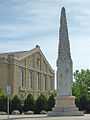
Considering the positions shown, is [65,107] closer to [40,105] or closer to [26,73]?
[40,105]

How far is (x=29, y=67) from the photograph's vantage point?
89.4m

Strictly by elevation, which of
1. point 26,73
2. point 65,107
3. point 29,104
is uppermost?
point 26,73

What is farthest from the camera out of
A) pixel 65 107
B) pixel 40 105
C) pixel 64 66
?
pixel 40 105

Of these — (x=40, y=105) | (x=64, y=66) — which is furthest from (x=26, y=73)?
(x=64, y=66)

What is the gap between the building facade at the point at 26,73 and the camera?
80750 mm

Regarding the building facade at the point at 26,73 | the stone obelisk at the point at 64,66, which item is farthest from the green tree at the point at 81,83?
the stone obelisk at the point at 64,66

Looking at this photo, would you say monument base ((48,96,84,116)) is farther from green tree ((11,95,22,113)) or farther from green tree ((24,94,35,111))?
green tree ((24,94,35,111))

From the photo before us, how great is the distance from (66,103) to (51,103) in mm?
18721

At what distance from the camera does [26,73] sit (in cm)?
8725

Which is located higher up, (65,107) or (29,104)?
(29,104)

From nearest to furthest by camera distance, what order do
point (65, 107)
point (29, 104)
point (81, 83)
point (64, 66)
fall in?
point (65, 107) < point (64, 66) < point (29, 104) < point (81, 83)

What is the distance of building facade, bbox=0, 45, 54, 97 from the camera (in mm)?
80750

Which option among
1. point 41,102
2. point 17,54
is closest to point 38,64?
point 17,54

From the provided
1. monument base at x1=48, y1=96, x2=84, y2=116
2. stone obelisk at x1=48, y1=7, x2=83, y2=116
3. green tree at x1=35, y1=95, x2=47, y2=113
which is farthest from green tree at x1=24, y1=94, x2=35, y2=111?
monument base at x1=48, y1=96, x2=84, y2=116
